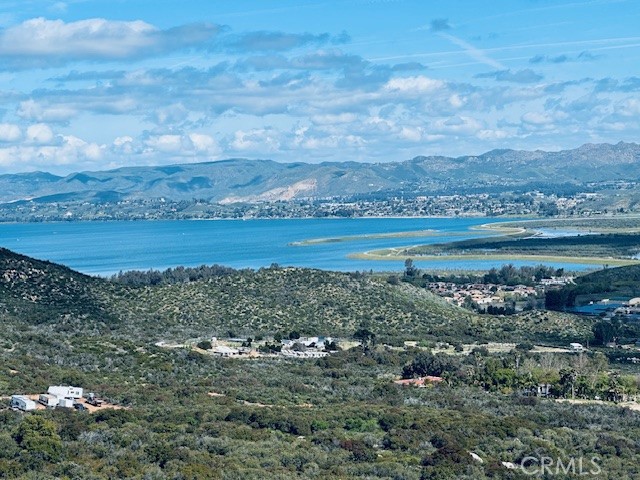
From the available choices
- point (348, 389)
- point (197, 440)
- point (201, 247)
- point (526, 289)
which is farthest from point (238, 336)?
point (201, 247)

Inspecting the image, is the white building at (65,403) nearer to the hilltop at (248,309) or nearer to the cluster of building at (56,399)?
the cluster of building at (56,399)

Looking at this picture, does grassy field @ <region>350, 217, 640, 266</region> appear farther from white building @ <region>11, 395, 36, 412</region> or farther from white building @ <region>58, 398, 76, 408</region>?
white building @ <region>11, 395, 36, 412</region>

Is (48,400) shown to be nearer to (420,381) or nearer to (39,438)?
(39,438)

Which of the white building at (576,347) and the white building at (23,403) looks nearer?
the white building at (23,403)

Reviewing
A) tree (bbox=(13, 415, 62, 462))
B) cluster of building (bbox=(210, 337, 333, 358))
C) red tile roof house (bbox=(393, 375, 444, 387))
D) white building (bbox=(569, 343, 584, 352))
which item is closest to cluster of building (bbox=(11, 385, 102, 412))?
tree (bbox=(13, 415, 62, 462))

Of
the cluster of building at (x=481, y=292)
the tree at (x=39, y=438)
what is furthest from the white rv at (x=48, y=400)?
the cluster of building at (x=481, y=292)

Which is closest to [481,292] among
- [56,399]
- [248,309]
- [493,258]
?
[248,309]

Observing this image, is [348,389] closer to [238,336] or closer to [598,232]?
[238,336]
